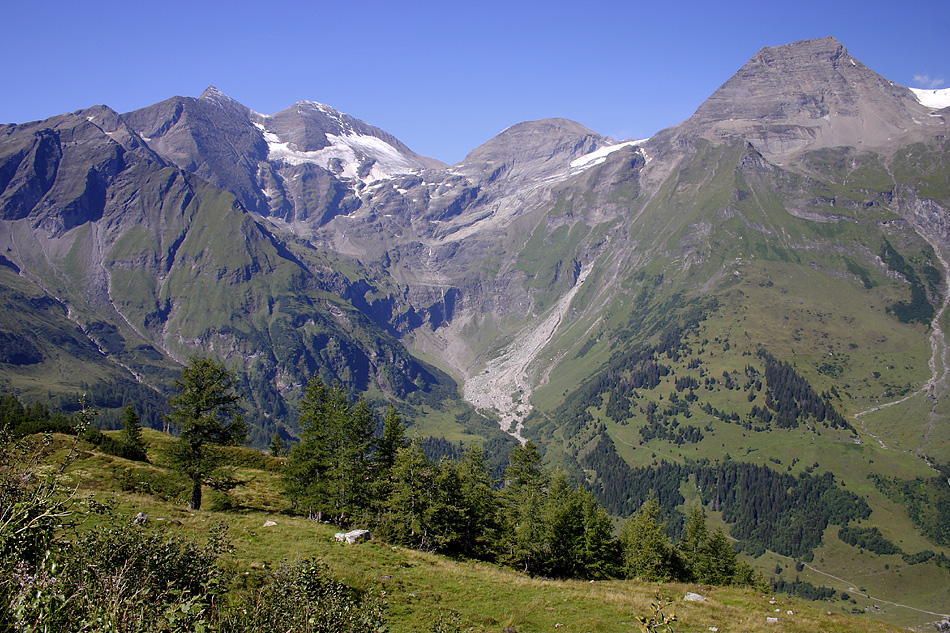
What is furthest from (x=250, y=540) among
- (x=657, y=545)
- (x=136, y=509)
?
(x=657, y=545)

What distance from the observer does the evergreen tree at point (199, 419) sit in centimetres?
4159

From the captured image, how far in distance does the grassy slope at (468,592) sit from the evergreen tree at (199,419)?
3987mm

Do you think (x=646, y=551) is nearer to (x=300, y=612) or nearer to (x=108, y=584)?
(x=300, y=612)

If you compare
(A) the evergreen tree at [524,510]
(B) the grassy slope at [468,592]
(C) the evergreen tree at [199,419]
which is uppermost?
(C) the evergreen tree at [199,419]

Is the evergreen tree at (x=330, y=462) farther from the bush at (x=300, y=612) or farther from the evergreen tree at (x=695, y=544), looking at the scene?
the evergreen tree at (x=695, y=544)

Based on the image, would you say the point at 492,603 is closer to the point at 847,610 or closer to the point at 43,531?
the point at 43,531

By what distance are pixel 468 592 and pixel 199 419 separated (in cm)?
2747

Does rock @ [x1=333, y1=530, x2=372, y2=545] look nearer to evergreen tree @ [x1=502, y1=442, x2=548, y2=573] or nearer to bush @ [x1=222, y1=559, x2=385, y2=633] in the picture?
evergreen tree @ [x1=502, y1=442, x2=548, y2=573]

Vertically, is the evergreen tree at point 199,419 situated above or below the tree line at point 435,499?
above

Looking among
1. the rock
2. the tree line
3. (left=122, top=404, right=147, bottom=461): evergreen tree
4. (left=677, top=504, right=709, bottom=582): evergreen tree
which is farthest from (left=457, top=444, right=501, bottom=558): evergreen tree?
(left=122, top=404, right=147, bottom=461): evergreen tree

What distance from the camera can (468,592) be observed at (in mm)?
29641

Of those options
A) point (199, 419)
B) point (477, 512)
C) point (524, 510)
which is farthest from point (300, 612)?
point (524, 510)

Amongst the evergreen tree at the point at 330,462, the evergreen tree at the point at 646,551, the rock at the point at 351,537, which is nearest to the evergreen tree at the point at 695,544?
the evergreen tree at the point at 646,551

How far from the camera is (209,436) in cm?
4322
